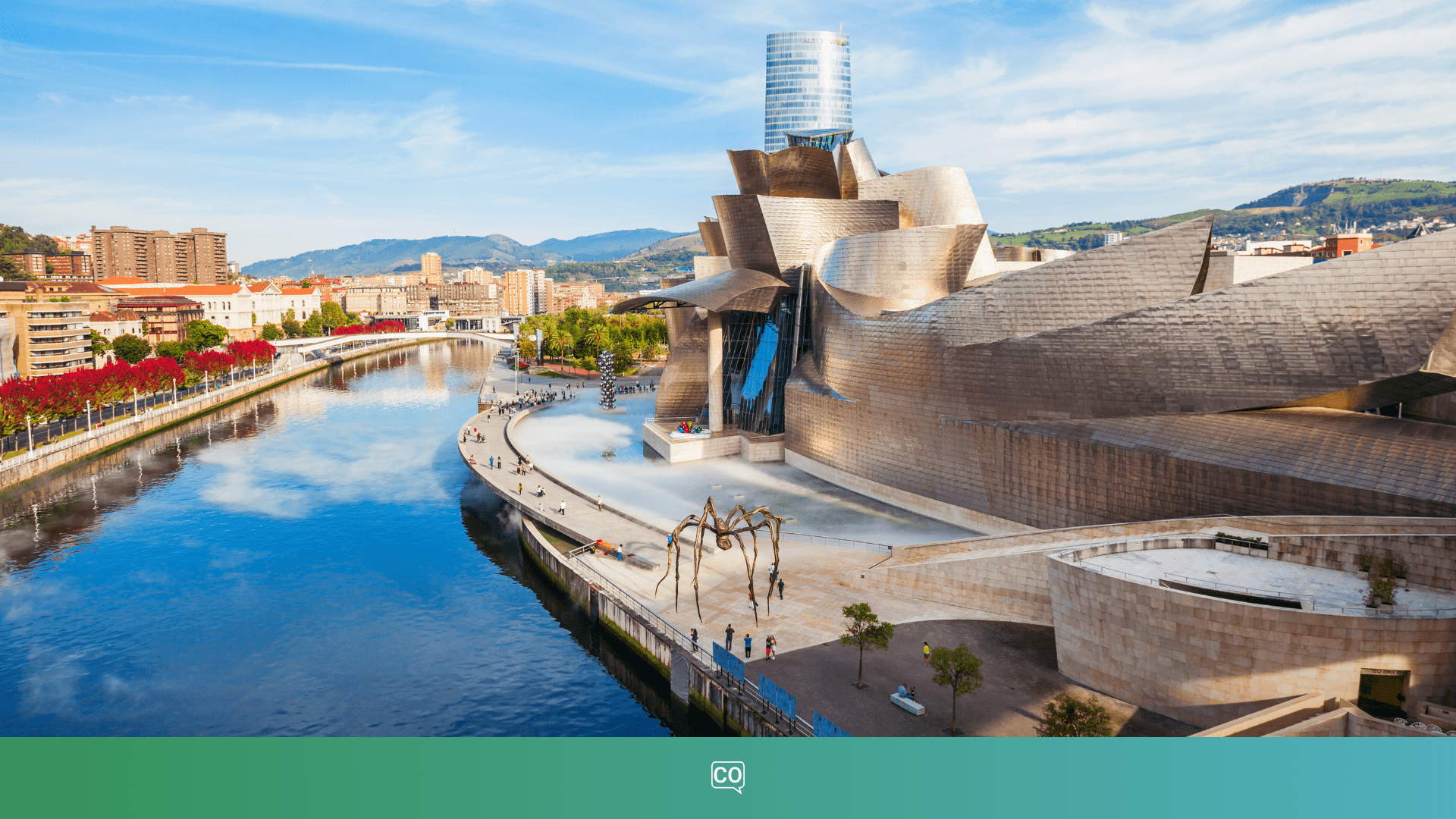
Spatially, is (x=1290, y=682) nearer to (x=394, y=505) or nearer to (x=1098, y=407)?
(x=1098, y=407)

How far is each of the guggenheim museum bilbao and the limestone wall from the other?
1.4 inches

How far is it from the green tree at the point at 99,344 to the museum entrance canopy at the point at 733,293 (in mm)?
52271

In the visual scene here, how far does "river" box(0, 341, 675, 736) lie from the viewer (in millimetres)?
16859

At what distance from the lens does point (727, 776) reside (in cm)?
446

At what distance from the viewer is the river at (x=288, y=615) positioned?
55.3ft

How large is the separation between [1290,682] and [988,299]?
12981mm

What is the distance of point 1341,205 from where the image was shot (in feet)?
44.3

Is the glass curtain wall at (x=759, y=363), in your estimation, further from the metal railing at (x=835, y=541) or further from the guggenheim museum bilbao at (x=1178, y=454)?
the metal railing at (x=835, y=541)

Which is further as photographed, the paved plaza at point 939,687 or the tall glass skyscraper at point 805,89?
the tall glass skyscraper at point 805,89

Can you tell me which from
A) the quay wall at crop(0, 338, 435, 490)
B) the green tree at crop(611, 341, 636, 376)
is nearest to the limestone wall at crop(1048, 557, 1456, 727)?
the quay wall at crop(0, 338, 435, 490)

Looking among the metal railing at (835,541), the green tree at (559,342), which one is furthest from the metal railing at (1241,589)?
the green tree at (559,342)

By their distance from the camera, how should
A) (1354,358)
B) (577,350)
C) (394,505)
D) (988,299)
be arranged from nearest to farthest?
(1354,358)
(988,299)
(394,505)
(577,350)

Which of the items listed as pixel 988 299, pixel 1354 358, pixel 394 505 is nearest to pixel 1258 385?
pixel 1354 358

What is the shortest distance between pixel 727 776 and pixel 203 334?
327 feet
